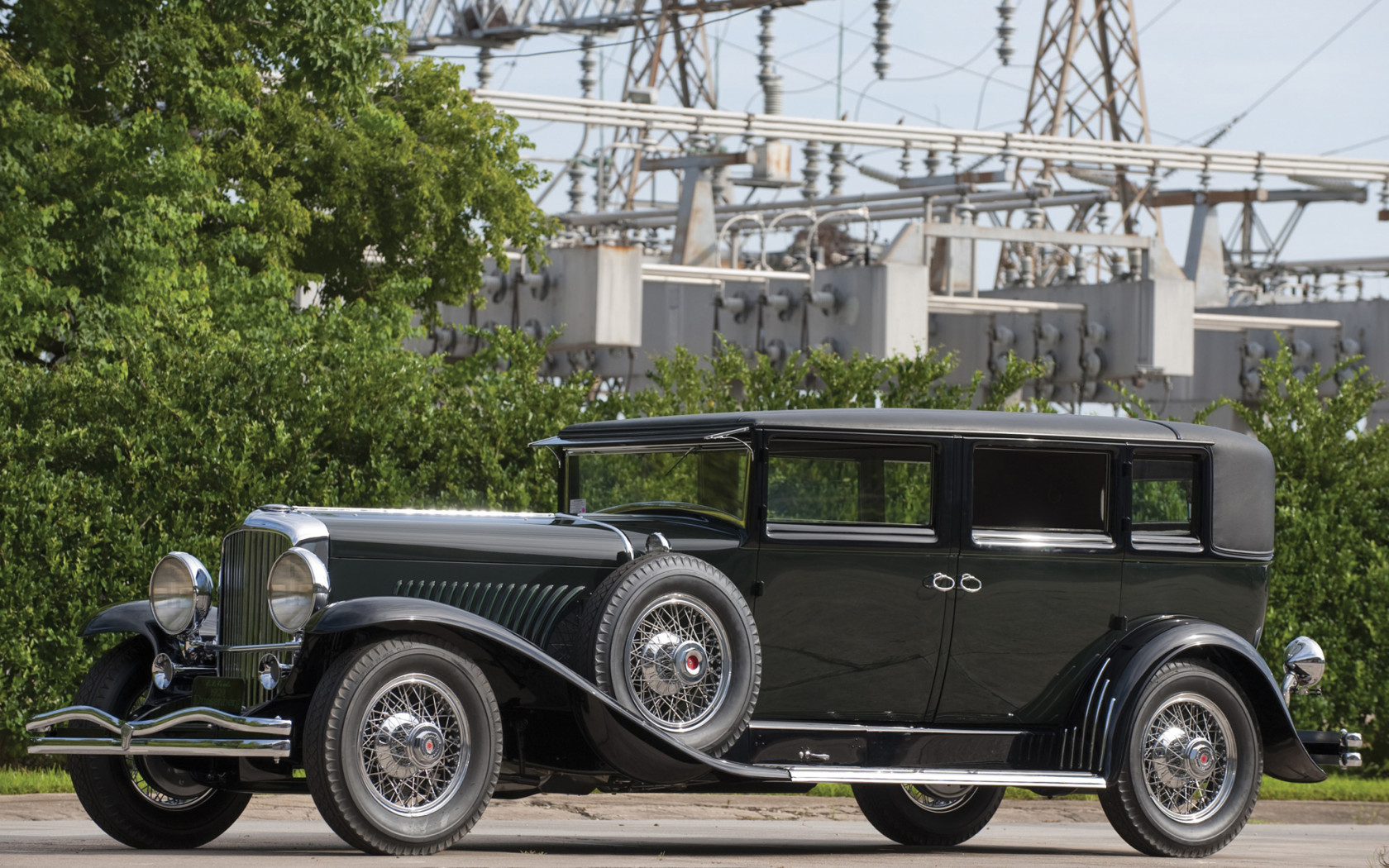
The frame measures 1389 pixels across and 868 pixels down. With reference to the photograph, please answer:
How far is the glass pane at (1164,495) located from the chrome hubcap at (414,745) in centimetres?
351

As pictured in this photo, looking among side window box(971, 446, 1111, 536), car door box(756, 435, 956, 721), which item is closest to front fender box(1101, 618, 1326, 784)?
Answer: side window box(971, 446, 1111, 536)

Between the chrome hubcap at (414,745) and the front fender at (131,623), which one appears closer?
the chrome hubcap at (414,745)

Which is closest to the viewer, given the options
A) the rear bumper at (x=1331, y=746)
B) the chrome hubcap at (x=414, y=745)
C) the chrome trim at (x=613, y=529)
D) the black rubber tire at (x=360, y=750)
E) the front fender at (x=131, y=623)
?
the black rubber tire at (x=360, y=750)

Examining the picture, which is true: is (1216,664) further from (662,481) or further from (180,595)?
(180,595)

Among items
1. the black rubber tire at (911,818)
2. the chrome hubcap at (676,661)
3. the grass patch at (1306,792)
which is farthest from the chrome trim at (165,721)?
the grass patch at (1306,792)

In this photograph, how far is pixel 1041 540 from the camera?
8.80 metres

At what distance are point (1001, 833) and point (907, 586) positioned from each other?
123 inches

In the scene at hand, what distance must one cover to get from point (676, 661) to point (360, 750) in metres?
1.38

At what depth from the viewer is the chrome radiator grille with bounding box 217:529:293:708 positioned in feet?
25.8

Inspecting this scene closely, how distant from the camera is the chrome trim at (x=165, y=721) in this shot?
7121mm

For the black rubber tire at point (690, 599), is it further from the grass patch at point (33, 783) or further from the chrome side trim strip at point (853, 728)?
the grass patch at point (33, 783)

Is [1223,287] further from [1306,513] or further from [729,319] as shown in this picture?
[1306,513]

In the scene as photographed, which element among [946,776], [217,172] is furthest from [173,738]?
[217,172]

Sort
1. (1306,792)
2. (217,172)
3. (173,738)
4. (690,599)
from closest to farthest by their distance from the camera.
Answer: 1. (173,738)
2. (690,599)
3. (1306,792)
4. (217,172)
